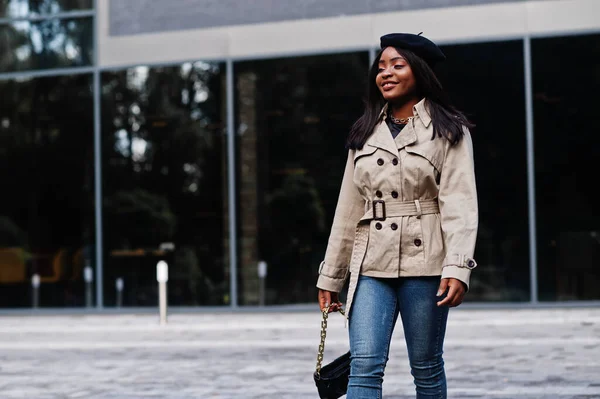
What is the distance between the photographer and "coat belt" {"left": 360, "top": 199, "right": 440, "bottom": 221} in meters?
4.18

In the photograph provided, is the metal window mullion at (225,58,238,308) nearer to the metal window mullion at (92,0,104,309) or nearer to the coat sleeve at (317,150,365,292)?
the metal window mullion at (92,0,104,309)

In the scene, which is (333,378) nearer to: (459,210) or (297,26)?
(459,210)

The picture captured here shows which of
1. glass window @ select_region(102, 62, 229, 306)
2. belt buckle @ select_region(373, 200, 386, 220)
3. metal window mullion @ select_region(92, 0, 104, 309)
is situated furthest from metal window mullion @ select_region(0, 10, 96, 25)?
belt buckle @ select_region(373, 200, 386, 220)

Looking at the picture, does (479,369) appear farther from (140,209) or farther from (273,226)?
(140,209)

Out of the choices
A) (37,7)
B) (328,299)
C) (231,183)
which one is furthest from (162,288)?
(328,299)

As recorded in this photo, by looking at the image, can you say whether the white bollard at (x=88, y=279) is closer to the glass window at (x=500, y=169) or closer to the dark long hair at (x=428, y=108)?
the glass window at (x=500, y=169)

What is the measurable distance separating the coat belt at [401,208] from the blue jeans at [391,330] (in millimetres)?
245

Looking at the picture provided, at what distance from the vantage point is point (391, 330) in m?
4.14

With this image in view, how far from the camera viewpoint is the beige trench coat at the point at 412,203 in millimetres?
4113

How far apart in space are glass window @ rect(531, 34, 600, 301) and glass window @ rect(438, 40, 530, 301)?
0.69ft

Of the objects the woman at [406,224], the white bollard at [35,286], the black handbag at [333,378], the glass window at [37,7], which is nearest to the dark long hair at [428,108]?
the woman at [406,224]

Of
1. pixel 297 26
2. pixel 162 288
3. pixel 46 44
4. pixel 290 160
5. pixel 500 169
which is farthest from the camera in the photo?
pixel 46 44

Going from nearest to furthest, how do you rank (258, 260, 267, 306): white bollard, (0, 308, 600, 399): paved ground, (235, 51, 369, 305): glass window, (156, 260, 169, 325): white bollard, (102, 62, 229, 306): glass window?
(0, 308, 600, 399): paved ground < (156, 260, 169, 325): white bollard < (235, 51, 369, 305): glass window < (258, 260, 267, 306): white bollard < (102, 62, 229, 306): glass window

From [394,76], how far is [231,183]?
10.9 meters
